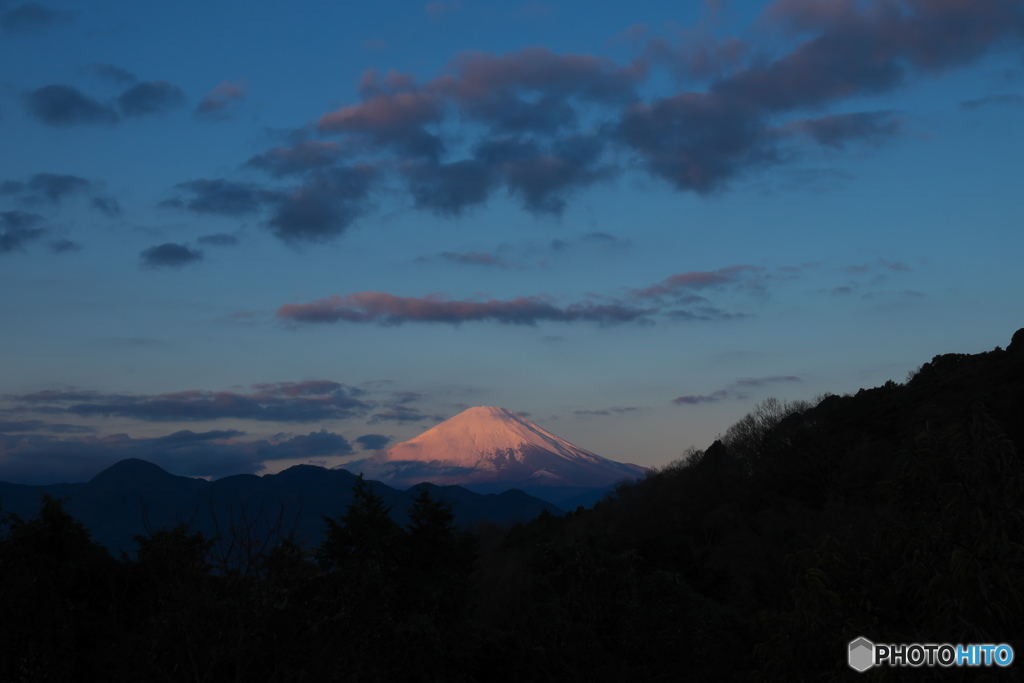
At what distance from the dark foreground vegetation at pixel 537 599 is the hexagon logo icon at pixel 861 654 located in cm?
16

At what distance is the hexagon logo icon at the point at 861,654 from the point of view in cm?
905

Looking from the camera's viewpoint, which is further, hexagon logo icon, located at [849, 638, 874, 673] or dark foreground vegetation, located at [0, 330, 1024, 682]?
hexagon logo icon, located at [849, 638, 874, 673]

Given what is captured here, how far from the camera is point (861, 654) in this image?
9.20 meters

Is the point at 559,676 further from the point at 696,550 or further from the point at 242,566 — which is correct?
the point at 696,550

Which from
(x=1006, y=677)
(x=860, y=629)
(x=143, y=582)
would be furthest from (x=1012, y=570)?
(x=143, y=582)

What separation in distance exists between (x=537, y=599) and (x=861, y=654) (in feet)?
45.1

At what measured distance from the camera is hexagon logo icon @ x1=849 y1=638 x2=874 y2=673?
29.7ft

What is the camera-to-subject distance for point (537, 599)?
22.0m

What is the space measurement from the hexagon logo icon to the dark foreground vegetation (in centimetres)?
16

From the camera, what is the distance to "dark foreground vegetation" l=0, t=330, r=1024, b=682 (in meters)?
8.56

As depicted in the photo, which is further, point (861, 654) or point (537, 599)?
point (537, 599)

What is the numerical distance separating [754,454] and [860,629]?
59243 millimetres

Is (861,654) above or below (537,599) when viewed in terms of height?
above

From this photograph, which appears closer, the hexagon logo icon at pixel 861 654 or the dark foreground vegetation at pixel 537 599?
the dark foreground vegetation at pixel 537 599
